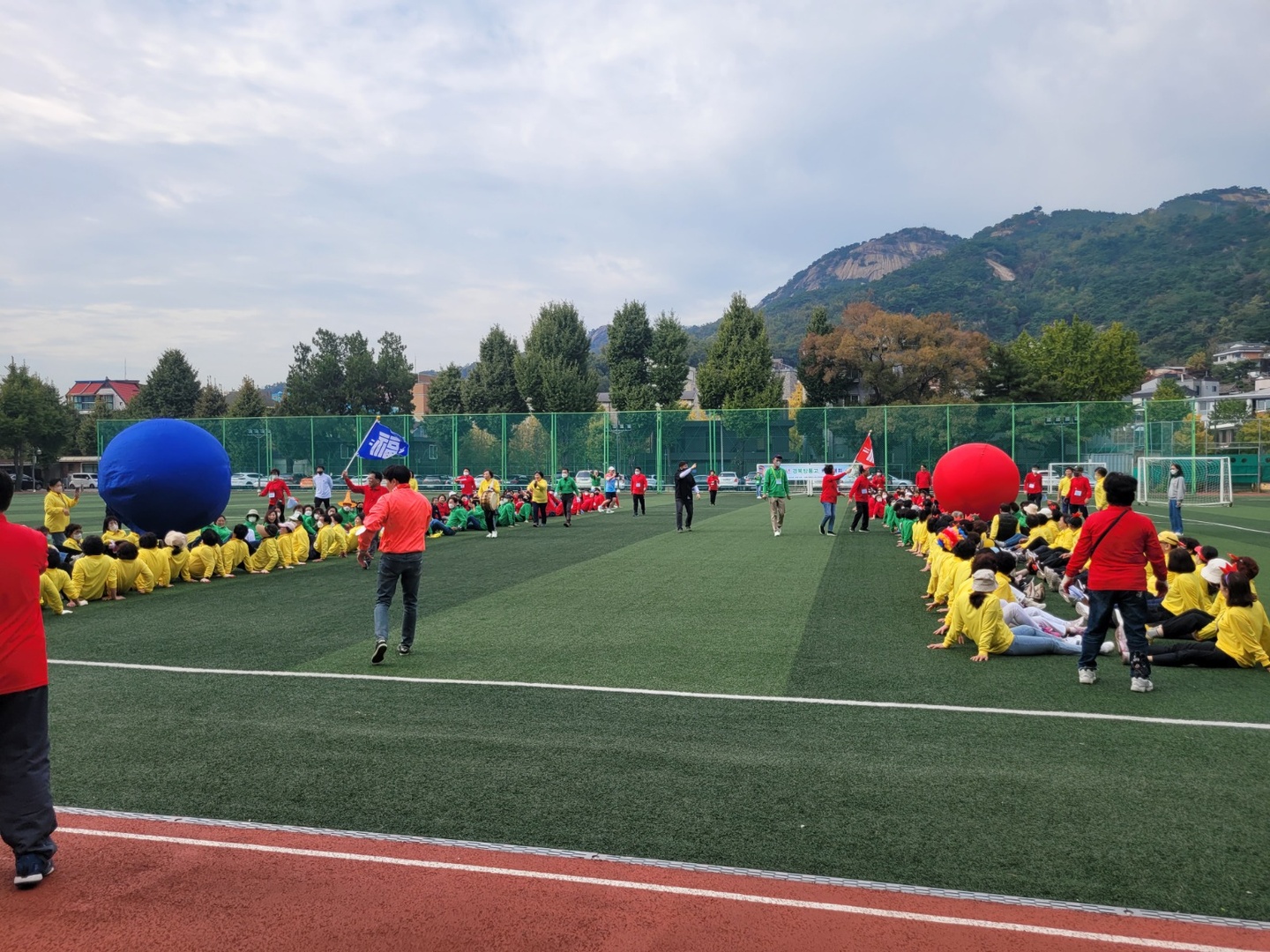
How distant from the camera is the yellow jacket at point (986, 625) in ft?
28.3

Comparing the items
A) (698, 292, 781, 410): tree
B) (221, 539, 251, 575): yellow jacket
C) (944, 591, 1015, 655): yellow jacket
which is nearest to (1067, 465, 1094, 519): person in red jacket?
(944, 591, 1015, 655): yellow jacket

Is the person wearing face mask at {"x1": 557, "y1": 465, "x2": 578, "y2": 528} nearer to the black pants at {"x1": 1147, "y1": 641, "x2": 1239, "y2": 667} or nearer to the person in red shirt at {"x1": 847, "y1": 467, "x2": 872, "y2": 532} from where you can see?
the person in red shirt at {"x1": 847, "y1": 467, "x2": 872, "y2": 532}

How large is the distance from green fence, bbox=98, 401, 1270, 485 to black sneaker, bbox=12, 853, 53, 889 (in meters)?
37.1

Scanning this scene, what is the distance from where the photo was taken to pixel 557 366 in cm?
6078

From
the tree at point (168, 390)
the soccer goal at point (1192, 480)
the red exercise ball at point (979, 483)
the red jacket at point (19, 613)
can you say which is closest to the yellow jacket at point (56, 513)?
the red jacket at point (19, 613)

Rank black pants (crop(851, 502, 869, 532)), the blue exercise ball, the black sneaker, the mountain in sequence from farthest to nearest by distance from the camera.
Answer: the mountain, black pants (crop(851, 502, 869, 532)), the blue exercise ball, the black sneaker

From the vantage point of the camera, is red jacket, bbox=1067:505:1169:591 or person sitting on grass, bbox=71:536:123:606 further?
person sitting on grass, bbox=71:536:123:606

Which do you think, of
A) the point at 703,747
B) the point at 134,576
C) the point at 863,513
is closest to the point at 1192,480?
the point at 863,513

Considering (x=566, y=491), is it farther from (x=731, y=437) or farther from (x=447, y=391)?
(x=447, y=391)

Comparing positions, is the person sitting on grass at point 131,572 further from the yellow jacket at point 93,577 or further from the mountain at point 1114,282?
the mountain at point 1114,282

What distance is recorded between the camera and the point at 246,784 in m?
5.43

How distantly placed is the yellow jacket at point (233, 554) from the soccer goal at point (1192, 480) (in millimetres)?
27729

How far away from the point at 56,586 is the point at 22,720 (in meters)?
8.37

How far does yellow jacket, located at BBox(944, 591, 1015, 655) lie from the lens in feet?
28.3
